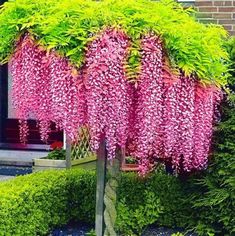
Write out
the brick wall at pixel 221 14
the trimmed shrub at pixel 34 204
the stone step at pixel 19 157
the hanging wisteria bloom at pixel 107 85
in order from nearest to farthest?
the hanging wisteria bloom at pixel 107 85
the trimmed shrub at pixel 34 204
the brick wall at pixel 221 14
the stone step at pixel 19 157

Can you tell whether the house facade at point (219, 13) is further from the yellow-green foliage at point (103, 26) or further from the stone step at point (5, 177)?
the yellow-green foliage at point (103, 26)

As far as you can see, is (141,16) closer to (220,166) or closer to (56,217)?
(220,166)

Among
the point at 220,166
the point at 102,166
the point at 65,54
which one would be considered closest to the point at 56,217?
the point at 102,166

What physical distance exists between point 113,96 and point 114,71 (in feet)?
0.59

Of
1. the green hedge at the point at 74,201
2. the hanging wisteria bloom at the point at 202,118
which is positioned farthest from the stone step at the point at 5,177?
the hanging wisteria bloom at the point at 202,118

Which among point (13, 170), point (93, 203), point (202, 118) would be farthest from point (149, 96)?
point (13, 170)

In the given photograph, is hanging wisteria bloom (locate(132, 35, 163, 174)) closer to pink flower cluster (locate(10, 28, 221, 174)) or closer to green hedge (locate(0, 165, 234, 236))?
pink flower cluster (locate(10, 28, 221, 174))

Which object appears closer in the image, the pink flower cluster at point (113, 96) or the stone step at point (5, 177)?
the pink flower cluster at point (113, 96)

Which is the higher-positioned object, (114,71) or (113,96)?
(114,71)

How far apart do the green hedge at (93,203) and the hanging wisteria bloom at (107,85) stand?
1220mm

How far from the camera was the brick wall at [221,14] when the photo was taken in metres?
9.25

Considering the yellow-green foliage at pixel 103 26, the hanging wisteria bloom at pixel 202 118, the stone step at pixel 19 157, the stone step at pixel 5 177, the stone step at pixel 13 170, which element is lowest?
the stone step at pixel 5 177

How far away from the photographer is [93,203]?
21.9 ft

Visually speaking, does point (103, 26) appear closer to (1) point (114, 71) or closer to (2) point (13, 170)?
(1) point (114, 71)
